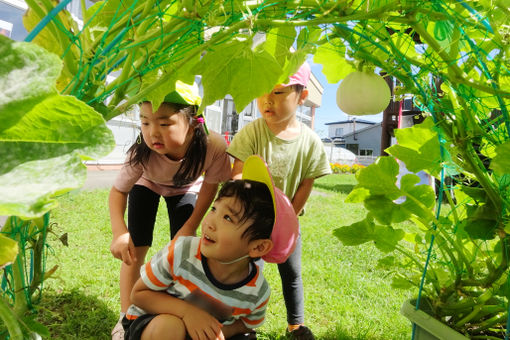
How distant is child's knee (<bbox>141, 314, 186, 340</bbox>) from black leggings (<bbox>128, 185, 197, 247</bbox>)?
0.60 metres

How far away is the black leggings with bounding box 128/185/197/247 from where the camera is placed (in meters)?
1.55

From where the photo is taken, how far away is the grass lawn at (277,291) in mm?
1504

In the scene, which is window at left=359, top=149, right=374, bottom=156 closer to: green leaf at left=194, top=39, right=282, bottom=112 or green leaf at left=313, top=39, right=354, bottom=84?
green leaf at left=313, top=39, right=354, bottom=84

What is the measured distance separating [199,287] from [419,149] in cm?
69

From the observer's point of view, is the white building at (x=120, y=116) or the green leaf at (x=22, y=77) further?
the white building at (x=120, y=116)

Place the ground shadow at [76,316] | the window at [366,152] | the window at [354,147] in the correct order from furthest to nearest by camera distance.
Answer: the window at [354,147], the window at [366,152], the ground shadow at [76,316]

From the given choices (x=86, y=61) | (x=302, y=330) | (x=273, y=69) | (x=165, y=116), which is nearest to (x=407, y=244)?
(x=302, y=330)

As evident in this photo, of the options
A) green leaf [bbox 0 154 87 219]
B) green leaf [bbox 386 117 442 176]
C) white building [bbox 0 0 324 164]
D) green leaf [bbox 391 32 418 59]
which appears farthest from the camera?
white building [bbox 0 0 324 164]

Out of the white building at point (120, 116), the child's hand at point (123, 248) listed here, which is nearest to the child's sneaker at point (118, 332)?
the child's hand at point (123, 248)

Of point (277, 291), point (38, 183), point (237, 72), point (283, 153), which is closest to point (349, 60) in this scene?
→ point (237, 72)

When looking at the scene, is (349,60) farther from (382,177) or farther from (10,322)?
(10,322)

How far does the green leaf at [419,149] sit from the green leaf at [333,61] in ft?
0.69

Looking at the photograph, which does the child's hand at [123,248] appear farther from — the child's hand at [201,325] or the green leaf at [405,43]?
the green leaf at [405,43]

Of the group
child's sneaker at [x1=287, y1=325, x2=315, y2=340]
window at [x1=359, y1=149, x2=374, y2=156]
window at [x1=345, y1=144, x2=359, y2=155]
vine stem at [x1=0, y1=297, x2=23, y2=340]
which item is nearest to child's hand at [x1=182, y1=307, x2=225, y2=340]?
child's sneaker at [x1=287, y1=325, x2=315, y2=340]
